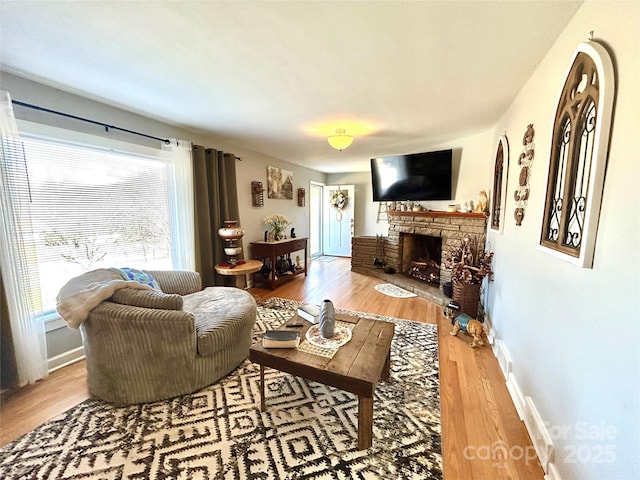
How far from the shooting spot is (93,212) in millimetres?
2371

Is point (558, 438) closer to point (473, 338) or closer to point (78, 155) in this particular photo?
point (473, 338)

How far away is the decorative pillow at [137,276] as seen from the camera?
6.84 feet

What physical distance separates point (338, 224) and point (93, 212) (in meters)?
5.26

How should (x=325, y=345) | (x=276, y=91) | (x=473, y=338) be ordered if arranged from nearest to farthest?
(x=325, y=345) < (x=276, y=91) < (x=473, y=338)

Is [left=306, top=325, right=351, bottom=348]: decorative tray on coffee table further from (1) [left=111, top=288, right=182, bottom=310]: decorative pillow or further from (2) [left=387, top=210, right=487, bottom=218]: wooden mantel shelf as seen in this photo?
(2) [left=387, top=210, right=487, bottom=218]: wooden mantel shelf

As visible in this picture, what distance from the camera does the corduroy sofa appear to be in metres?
1.63

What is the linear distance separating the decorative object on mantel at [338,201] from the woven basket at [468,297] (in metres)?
4.13

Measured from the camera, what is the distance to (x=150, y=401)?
1.71 metres

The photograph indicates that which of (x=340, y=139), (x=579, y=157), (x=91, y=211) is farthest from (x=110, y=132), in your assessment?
(x=579, y=157)

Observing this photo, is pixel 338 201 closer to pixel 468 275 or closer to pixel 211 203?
pixel 211 203

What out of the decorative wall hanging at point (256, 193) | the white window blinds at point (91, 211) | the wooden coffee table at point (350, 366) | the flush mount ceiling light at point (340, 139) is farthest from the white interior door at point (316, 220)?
the wooden coffee table at point (350, 366)

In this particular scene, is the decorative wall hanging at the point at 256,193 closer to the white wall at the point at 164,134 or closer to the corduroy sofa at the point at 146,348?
the white wall at the point at 164,134

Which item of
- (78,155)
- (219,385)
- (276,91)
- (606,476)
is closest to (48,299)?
(78,155)

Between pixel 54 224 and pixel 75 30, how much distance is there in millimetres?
1522
